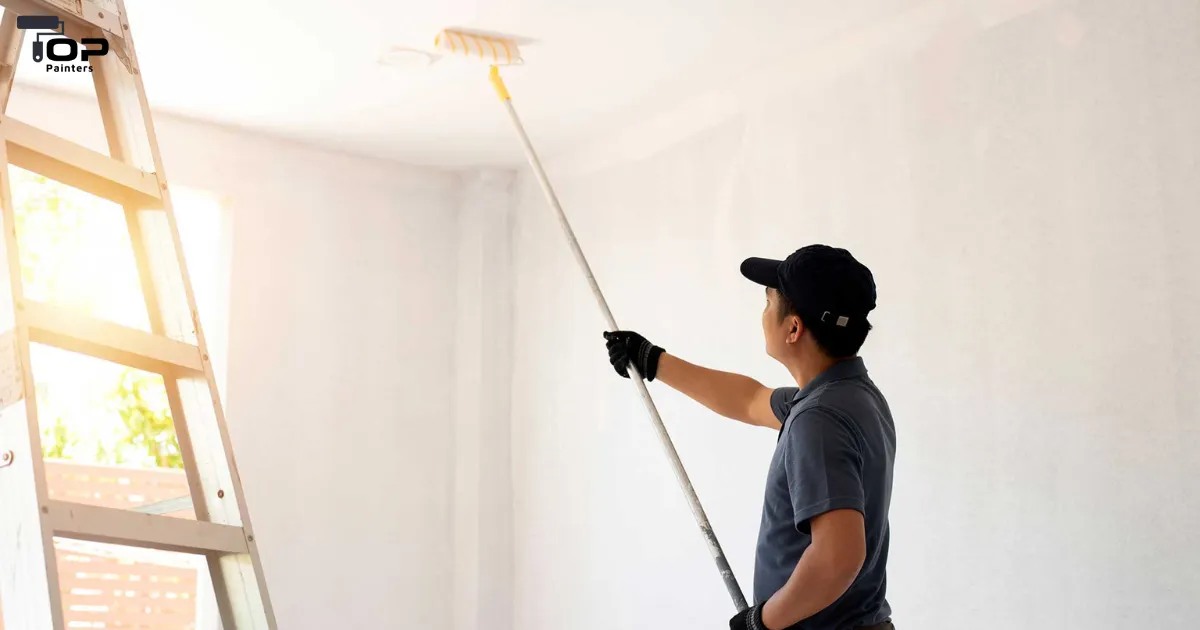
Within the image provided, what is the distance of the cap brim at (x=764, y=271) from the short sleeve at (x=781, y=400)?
Result: 1.12 ft

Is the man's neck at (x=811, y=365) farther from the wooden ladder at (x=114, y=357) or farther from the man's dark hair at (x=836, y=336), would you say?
the wooden ladder at (x=114, y=357)

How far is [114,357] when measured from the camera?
1.54 meters

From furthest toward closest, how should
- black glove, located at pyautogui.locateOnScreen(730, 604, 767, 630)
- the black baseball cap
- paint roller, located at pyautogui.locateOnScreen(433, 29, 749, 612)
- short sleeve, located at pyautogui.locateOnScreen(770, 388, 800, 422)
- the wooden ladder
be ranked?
1. paint roller, located at pyautogui.locateOnScreen(433, 29, 749, 612)
2. short sleeve, located at pyautogui.locateOnScreen(770, 388, 800, 422)
3. the black baseball cap
4. black glove, located at pyautogui.locateOnScreen(730, 604, 767, 630)
5. the wooden ladder

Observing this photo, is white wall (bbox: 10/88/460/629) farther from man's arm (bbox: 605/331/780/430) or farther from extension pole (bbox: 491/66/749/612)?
man's arm (bbox: 605/331/780/430)

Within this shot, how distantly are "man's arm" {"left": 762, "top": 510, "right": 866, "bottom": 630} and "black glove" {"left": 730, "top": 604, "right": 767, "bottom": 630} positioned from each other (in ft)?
0.31

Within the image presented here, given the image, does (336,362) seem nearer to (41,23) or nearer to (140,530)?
(41,23)

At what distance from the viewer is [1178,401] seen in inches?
86.8

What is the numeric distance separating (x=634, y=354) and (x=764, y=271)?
1.90ft

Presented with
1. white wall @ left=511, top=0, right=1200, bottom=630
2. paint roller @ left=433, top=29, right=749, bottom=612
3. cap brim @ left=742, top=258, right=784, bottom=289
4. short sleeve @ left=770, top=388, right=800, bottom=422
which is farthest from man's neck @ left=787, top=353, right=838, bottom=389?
white wall @ left=511, top=0, right=1200, bottom=630

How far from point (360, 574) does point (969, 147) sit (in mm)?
A: 2802

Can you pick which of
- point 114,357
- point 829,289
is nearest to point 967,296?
point 829,289

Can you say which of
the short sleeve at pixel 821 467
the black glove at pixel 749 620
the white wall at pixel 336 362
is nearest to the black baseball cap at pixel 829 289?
the short sleeve at pixel 821 467

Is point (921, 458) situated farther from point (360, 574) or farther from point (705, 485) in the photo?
point (360, 574)

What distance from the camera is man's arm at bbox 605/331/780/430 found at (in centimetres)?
229
